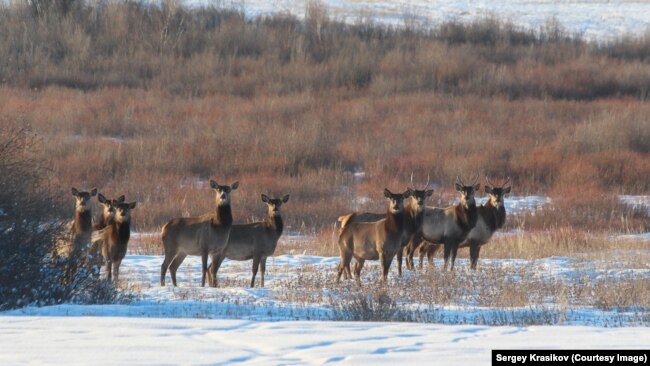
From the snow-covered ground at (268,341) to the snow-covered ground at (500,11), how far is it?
42831mm

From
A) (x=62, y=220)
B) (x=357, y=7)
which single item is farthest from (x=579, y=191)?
(x=357, y=7)

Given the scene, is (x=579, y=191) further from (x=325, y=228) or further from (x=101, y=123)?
(x=101, y=123)

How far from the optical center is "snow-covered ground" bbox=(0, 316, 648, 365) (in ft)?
24.4

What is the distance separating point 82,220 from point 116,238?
0.51 meters

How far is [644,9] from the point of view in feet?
198

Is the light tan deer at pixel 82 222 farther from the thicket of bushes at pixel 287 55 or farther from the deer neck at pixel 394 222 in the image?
the thicket of bushes at pixel 287 55

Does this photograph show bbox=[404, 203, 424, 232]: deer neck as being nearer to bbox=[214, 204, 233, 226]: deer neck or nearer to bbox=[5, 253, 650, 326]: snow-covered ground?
bbox=[5, 253, 650, 326]: snow-covered ground

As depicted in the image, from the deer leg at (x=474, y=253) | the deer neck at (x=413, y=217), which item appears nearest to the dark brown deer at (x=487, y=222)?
the deer leg at (x=474, y=253)

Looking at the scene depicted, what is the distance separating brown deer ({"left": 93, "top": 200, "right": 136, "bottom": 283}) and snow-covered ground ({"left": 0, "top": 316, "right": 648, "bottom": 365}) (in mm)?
6070

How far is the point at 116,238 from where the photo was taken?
15594 millimetres

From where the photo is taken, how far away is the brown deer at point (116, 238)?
15539 millimetres

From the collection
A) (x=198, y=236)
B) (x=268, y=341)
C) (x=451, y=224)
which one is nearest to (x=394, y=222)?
(x=451, y=224)

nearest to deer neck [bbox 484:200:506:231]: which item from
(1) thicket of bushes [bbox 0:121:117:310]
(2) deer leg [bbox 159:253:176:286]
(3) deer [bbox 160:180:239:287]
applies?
(3) deer [bbox 160:180:239:287]

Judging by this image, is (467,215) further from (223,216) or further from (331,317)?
(331,317)
